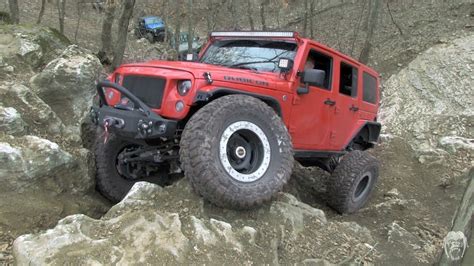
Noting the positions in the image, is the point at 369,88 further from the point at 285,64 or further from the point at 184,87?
the point at 184,87

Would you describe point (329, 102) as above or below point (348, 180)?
above

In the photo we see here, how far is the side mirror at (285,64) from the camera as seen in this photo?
190 inches

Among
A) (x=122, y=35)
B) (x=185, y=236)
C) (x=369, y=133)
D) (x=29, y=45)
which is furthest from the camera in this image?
(x=122, y=35)

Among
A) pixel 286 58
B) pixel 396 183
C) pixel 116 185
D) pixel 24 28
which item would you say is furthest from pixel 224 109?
pixel 396 183

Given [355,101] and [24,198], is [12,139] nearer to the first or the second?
[24,198]

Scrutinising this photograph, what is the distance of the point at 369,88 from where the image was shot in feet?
22.3

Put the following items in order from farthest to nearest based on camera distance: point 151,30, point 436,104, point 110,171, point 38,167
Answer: point 151,30 < point 436,104 < point 110,171 < point 38,167

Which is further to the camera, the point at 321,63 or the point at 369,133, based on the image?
the point at 369,133

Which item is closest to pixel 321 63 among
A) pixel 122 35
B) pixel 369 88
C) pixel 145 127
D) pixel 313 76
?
pixel 313 76

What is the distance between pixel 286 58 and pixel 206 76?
1.28 metres

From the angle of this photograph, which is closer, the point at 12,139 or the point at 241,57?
the point at 12,139

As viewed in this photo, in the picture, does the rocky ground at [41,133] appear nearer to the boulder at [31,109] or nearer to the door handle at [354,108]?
the boulder at [31,109]

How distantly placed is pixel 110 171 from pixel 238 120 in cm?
187

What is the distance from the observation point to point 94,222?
372 cm
